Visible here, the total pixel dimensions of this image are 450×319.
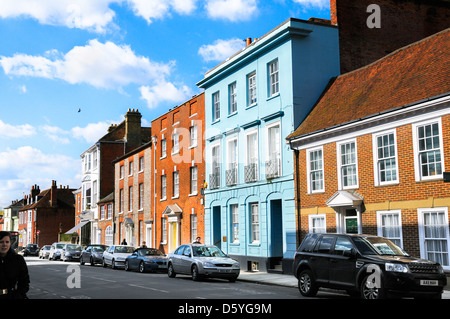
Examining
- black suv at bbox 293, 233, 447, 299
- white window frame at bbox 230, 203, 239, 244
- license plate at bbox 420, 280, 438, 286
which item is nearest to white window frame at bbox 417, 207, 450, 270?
black suv at bbox 293, 233, 447, 299

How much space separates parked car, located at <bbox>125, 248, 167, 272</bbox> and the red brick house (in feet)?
24.7

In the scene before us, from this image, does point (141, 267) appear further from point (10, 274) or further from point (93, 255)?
point (10, 274)

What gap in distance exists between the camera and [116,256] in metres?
29.4

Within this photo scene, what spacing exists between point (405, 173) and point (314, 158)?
5084 millimetres

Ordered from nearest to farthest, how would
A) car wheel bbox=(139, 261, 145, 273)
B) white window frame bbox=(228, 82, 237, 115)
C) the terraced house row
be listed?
the terraced house row, car wheel bbox=(139, 261, 145, 273), white window frame bbox=(228, 82, 237, 115)

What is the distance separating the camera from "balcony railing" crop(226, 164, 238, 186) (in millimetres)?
27484

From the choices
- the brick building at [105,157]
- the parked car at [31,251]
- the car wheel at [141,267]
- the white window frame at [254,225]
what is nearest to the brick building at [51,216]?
the parked car at [31,251]

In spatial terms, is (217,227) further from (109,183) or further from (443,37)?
(109,183)

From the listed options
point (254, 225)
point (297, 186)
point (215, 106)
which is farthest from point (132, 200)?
point (297, 186)

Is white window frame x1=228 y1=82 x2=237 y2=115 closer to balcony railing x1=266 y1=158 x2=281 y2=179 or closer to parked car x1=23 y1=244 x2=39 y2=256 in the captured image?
balcony railing x1=266 y1=158 x2=281 y2=179

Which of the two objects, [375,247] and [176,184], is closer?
[375,247]

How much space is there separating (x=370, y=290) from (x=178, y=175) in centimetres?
2352
